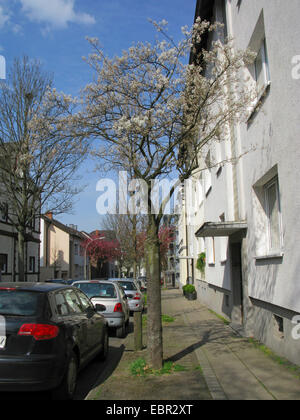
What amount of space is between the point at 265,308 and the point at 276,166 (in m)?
3.08

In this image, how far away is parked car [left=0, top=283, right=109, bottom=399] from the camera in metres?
4.75

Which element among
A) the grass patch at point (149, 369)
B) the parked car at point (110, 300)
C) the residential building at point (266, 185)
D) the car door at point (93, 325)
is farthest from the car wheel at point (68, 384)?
the parked car at point (110, 300)

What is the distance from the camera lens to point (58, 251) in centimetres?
4491

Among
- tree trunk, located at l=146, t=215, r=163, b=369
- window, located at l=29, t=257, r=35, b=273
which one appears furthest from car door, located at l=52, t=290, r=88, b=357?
window, located at l=29, t=257, r=35, b=273

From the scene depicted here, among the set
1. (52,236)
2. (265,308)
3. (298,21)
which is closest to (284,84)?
(298,21)

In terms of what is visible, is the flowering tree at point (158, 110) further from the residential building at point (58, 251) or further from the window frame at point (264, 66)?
the residential building at point (58, 251)

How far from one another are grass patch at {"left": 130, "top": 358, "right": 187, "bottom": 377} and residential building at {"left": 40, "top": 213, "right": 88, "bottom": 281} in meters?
32.5

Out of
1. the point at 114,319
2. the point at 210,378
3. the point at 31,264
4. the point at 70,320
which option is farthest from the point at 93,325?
the point at 31,264

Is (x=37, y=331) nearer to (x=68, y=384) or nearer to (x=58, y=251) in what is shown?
(x=68, y=384)

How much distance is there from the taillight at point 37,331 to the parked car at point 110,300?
5.68 m

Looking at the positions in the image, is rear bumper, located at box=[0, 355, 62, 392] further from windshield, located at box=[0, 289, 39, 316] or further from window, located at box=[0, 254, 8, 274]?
window, located at box=[0, 254, 8, 274]

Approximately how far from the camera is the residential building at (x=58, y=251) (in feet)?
136

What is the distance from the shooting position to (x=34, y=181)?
18078 mm

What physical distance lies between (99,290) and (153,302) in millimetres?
5092
